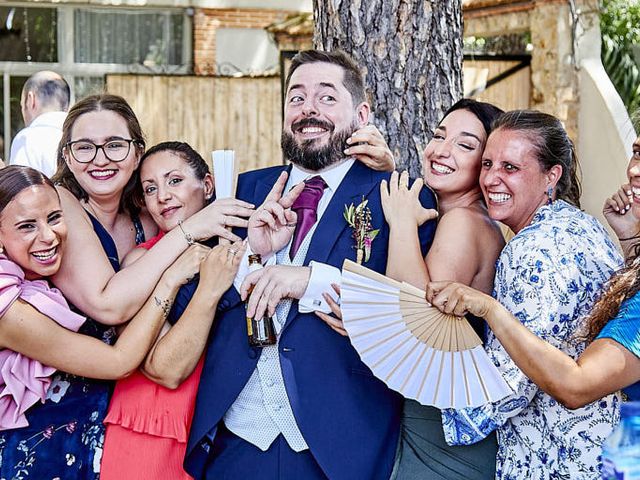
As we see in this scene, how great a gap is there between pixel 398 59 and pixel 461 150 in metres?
1.36

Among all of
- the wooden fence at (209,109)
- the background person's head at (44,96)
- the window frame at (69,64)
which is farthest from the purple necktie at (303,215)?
the window frame at (69,64)

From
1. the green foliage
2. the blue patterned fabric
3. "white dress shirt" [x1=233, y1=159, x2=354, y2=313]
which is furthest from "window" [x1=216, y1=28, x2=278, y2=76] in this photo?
the blue patterned fabric

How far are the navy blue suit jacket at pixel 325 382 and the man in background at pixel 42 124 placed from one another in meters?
3.69

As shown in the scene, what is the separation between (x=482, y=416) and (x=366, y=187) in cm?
87

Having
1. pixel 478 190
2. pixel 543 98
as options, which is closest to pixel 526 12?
pixel 543 98

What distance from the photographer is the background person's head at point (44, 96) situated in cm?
727

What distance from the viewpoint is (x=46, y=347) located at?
3.09 meters

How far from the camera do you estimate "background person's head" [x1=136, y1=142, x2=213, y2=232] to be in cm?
342

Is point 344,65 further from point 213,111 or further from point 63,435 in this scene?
point 213,111

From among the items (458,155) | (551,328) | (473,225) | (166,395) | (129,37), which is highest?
(129,37)

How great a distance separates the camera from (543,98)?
9984 mm

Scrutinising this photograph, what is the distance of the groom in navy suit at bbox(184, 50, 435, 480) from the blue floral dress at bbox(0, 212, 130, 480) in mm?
330

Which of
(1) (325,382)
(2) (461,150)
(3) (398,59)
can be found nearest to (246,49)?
(3) (398,59)

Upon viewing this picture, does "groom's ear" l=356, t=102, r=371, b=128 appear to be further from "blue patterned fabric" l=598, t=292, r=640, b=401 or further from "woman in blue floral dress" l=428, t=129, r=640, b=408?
"blue patterned fabric" l=598, t=292, r=640, b=401
